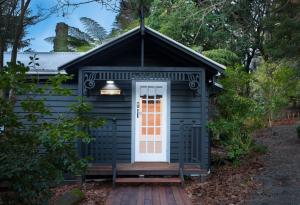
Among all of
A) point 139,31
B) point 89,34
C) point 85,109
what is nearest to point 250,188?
point 85,109

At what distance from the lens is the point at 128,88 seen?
8641 millimetres

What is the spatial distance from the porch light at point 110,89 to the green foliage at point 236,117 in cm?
234

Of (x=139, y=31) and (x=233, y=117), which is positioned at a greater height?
(x=139, y=31)

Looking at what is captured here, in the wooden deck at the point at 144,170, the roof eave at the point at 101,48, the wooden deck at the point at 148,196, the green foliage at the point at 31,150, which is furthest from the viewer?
the wooden deck at the point at 144,170

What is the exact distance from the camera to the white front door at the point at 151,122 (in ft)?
28.4

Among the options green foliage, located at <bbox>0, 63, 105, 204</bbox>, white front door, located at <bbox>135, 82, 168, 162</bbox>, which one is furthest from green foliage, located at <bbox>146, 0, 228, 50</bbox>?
green foliage, located at <bbox>0, 63, 105, 204</bbox>

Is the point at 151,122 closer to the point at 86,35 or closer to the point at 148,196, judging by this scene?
the point at 148,196

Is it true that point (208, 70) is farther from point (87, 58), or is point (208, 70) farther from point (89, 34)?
point (89, 34)

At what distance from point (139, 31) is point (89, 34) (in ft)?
35.6

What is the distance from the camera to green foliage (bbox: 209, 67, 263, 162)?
8.69 metres

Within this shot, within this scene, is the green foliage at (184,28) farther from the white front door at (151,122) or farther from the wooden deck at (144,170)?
the wooden deck at (144,170)

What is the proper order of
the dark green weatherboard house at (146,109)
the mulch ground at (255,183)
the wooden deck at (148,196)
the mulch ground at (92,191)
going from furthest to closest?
the dark green weatherboard house at (146,109)
the mulch ground at (92,191)
the wooden deck at (148,196)
the mulch ground at (255,183)

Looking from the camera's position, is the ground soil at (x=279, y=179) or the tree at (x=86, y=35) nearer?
the ground soil at (x=279, y=179)

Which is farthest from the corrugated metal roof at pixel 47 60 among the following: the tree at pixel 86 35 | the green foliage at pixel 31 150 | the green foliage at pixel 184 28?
the tree at pixel 86 35
